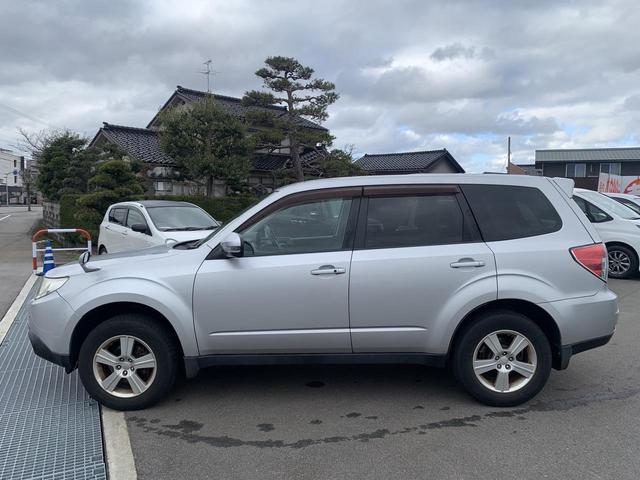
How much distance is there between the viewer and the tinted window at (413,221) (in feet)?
13.0

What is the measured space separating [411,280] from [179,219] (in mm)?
6715

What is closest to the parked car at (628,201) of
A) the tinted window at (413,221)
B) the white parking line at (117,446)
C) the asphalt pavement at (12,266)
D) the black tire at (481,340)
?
the black tire at (481,340)

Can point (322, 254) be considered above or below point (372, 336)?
above

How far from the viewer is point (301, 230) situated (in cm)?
401

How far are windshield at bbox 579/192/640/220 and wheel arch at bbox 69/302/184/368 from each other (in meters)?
9.67

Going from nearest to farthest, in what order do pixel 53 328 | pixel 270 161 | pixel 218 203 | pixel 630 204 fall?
pixel 53 328
pixel 630 204
pixel 218 203
pixel 270 161

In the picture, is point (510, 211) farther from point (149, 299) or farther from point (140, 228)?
point (140, 228)

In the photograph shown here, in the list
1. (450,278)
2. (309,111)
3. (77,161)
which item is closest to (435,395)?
(450,278)

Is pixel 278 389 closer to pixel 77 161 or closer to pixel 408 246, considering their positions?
pixel 408 246

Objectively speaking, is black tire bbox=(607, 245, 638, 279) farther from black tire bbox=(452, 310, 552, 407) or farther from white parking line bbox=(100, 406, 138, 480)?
white parking line bbox=(100, 406, 138, 480)

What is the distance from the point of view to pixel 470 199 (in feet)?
13.5

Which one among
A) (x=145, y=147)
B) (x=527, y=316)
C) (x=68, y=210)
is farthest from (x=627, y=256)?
(x=145, y=147)

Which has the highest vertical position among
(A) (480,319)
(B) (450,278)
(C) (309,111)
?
(C) (309,111)

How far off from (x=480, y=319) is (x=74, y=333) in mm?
3051
